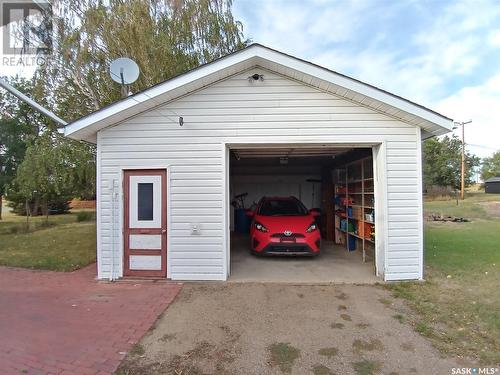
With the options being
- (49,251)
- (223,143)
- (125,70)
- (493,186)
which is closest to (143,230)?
(223,143)

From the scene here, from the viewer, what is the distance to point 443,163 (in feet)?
160

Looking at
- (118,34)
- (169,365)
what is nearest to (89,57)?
(118,34)

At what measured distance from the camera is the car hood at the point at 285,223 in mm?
8547

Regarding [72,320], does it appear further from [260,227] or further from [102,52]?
[102,52]

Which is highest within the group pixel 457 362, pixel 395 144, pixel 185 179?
pixel 395 144

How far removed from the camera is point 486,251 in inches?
390

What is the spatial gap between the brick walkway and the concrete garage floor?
1.72m

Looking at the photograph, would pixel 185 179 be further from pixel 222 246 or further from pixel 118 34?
pixel 118 34

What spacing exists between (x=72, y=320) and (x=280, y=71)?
17.5 ft

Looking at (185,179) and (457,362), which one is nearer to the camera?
(457,362)

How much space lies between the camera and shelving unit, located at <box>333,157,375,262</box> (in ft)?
Result: 28.9

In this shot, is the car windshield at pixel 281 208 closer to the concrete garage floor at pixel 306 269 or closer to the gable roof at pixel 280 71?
the concrete garage floor at pixel 306 269

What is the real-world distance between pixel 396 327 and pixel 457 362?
0.97 meters

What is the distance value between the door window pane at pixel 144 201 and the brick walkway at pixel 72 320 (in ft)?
4.21
